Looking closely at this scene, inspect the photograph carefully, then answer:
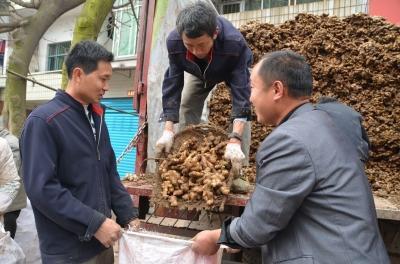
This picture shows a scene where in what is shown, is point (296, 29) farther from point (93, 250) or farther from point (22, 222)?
point (22, 222)

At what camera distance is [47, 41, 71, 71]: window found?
1630 centimetres

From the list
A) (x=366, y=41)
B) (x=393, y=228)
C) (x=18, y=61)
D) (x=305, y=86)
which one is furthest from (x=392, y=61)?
(x=18, y=61)

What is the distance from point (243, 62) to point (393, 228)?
1532 millimetres

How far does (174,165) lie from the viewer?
8.82ft

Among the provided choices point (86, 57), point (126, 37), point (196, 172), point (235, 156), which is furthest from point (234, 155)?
point (126, 37)

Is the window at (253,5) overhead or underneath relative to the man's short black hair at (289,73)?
overhead

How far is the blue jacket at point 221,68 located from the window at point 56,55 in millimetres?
13997

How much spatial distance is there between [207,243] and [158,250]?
0.97ft

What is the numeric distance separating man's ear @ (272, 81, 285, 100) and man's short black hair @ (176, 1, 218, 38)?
42.0 inches

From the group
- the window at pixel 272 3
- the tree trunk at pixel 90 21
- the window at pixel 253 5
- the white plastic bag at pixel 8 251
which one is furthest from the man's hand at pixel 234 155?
the window at pixel 253 5

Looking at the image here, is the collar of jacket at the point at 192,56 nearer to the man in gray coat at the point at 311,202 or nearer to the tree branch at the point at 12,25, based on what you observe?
the man in gray coat at the point at 311,202

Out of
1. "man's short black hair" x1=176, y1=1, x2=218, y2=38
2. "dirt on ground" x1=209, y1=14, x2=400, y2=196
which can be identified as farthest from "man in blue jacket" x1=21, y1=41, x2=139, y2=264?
"dirt on ground" x1=209, y1=14, x2=400, y2=196

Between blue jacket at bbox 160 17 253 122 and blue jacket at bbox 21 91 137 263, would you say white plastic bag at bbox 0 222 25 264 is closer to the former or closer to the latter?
blue jacket at bbox 21 91 137 263

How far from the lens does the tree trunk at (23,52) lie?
23.0 feet
